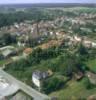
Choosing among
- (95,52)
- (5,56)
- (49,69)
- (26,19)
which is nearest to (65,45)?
(95,52)

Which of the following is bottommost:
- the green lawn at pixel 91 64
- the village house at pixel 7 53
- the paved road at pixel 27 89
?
the village house at pixel 7 53

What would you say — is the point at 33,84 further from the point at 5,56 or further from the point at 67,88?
the point at 5,56

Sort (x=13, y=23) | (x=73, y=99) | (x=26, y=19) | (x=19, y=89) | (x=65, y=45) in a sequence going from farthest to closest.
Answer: (x=26, y=19), (x=13, y=23), (x=65, y=45), (x=19, y=89), (x=73, y=99)

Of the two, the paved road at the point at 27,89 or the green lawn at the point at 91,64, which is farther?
the green lawn at the point at 91,64

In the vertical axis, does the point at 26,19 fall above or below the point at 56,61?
below

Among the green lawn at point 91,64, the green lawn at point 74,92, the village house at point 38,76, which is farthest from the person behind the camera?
the green lawn at point 91,64

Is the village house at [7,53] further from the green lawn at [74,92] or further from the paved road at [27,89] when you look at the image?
the green lawn at [74,92]

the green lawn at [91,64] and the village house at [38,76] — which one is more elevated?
the village house at [38,76]

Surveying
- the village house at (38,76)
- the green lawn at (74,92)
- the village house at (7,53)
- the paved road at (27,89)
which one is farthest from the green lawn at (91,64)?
the village house at (7,53)

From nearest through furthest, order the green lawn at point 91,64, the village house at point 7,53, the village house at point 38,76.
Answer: the village house at point 38,76 < the green lawn at point 91,64 < the village house at point 7,53

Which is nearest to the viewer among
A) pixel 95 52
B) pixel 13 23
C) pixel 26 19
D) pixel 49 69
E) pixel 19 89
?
pixel 19 89
